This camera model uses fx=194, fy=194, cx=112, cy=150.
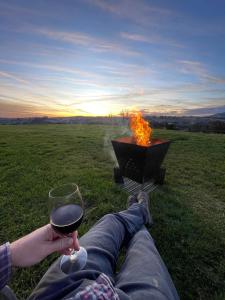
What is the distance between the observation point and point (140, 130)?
14.7 ft

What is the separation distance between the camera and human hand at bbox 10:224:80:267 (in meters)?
1.30

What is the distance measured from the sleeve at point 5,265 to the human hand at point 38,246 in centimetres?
5

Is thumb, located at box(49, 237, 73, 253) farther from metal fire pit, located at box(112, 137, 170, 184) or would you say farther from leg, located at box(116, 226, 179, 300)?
metal fire pit, located at box(112, 137, 170, 184)

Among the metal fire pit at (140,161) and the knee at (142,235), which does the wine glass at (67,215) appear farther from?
the metal fire pit at (140,161)

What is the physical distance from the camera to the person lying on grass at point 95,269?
114cm

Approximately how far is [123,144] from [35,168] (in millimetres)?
3096

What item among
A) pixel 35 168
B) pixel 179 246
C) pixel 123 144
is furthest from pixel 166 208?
pixel 35 168

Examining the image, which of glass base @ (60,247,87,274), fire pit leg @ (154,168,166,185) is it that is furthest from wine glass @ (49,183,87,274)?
fire pit leg @ (154,168,166,185)

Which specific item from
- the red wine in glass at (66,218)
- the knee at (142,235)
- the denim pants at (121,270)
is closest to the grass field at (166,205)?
the knee at (142,235)

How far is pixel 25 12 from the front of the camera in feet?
16.8

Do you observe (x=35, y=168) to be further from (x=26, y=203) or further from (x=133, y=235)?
(x=133, y=235)

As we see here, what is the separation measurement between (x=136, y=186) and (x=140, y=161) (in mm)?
708

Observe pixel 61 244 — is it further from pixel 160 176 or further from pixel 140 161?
pixel 160 176

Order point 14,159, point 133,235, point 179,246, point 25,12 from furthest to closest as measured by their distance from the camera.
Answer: point 14,159 → point 25,12 → point 179,246 → point 133,235
